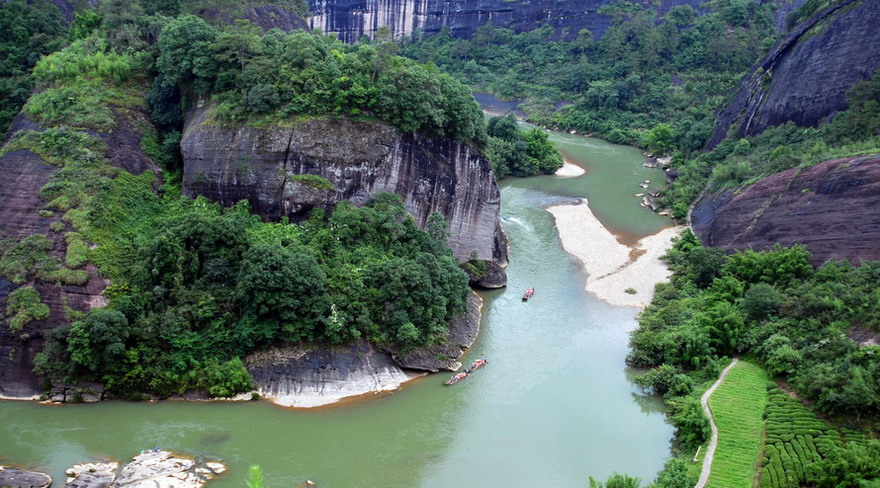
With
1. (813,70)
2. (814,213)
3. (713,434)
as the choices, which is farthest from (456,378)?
(813,70)

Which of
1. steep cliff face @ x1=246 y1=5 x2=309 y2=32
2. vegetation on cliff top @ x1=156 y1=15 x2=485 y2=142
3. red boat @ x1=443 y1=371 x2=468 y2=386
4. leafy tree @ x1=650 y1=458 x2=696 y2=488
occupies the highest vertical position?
steep cliff face @ x1=246 y1=5 x2=309 y2=32

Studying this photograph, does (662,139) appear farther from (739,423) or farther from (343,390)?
(343,390)

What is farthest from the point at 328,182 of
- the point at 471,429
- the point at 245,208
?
the point at 471,429

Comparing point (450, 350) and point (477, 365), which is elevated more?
point (450, 350)

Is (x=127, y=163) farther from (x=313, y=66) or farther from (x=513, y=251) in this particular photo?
(x=513, y=251)

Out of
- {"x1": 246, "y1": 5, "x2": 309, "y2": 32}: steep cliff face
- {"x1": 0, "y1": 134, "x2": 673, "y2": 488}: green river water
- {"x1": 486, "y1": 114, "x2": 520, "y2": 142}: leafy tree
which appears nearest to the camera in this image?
{"x1": 0, "y1": 134, "x2": 673, "y2": 488}: green river water

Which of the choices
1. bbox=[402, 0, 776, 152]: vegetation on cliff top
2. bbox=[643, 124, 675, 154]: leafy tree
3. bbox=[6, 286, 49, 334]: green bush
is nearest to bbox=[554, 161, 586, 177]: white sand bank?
bbox=[643, 124, 675, 154]: leafy tree

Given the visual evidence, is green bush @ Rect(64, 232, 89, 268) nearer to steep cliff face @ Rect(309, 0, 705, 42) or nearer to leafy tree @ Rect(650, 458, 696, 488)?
leafy tree @ Rect(650, 458, 696, 488)

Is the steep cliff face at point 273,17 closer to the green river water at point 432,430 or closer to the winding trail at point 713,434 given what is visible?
the green river water at point 432,430
